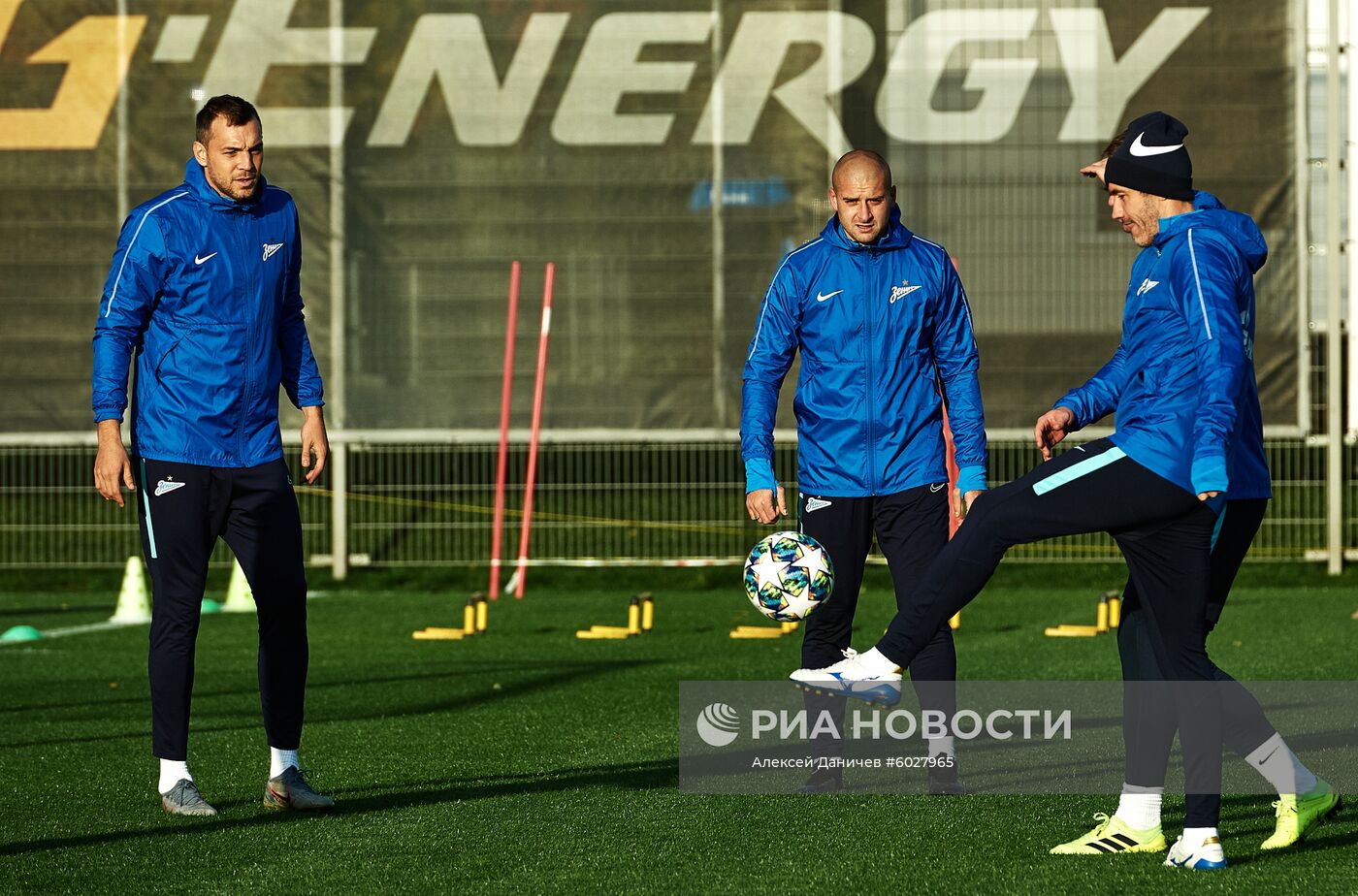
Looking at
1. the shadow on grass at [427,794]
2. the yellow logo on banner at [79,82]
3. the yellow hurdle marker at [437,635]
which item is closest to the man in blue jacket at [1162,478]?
the shadow on grass at [427,794]

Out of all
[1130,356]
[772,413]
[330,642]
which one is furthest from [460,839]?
[330,642]

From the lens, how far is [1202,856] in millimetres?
4777

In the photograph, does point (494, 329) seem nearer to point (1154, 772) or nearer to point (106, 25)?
point (106, 25)

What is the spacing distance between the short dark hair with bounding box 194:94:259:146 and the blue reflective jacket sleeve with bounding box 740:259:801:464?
61.4 inches

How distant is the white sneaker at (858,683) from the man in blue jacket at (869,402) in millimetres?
977

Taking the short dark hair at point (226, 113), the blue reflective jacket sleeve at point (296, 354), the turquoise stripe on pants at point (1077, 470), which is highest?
the short dark hair at point (226, 113)

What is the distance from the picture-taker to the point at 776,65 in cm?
1429

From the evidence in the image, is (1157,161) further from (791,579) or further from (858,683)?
(791,579)

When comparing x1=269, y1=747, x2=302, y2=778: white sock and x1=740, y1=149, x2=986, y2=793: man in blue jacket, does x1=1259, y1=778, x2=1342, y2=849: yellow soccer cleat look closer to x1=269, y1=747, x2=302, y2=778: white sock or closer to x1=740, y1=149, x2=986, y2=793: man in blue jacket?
x1=740, y1=149, x2=986, y2=793: man in blue jacket

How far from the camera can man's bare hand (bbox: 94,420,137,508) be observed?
5.50 metres

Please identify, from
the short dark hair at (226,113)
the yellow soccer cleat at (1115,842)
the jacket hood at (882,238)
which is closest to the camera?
the yellow soccer cleat at (1115,842)

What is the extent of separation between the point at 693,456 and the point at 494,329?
1662 mm

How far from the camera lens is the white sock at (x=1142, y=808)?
5.00 metres

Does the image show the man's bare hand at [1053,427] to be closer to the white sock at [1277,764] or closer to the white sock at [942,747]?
the white sock at [1277,764]
